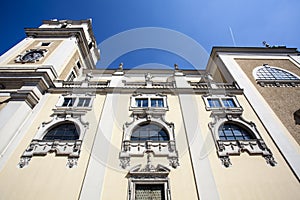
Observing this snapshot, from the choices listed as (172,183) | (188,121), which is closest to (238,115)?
(188,121)

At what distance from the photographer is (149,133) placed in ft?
39.8

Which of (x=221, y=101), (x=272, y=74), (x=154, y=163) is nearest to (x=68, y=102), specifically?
(x=154, y=163)

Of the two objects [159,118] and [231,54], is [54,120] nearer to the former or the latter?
[159,118]

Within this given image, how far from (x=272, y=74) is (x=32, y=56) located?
2559 cm

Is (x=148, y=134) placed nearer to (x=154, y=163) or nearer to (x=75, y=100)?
(x=154, y=163)

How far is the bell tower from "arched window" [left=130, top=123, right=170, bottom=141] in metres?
7.92

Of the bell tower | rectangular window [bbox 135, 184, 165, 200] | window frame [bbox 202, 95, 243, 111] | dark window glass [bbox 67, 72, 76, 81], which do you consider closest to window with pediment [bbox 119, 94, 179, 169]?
rectangular window [bbox 135, 184, 165, 200]

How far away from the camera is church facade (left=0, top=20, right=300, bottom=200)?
29.6 ft

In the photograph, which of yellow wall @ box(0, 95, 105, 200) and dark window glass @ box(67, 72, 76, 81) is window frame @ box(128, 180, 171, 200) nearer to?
yellow wall @ box(0, 95, 105, 200)

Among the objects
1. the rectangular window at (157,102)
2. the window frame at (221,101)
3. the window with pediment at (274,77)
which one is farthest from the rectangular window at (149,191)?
the window with pediment at (274,77)

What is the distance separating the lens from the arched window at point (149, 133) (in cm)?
1173

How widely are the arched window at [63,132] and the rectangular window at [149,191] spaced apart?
5516mm

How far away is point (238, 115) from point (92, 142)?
1076 centimetres

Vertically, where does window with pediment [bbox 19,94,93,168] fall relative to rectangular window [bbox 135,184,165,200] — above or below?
above
